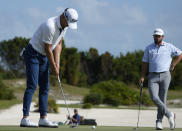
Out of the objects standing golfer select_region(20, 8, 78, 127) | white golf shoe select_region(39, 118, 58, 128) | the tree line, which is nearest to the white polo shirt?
Result: standing golfer select_region(20, 8, 78, 127)

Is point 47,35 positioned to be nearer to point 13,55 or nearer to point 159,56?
A: point 159,56

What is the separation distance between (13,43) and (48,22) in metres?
45.0

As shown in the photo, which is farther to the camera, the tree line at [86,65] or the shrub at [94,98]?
the tree line at [86,65]

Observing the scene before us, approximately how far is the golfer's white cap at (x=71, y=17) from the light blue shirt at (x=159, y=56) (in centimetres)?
212

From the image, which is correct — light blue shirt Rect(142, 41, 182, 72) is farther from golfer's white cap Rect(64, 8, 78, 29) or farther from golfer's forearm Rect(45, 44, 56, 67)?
golfer's forearm Rect(45, 44, 56, 67)

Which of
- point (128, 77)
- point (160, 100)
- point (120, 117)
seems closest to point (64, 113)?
point (120, 117)

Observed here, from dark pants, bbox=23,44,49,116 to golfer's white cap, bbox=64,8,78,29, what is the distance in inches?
30.4

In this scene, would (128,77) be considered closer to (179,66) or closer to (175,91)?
(179,66)

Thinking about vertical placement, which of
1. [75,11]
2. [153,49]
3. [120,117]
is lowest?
[120,117]

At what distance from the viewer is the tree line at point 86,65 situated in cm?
4878

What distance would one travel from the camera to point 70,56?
59.9 m

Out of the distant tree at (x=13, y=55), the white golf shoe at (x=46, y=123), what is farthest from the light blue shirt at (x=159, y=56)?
the distant tree at (x=13, y=55)

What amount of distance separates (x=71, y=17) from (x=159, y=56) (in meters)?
2.33

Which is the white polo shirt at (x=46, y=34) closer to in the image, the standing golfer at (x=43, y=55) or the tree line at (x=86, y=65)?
the standing golfer at (x=43, y=55)
